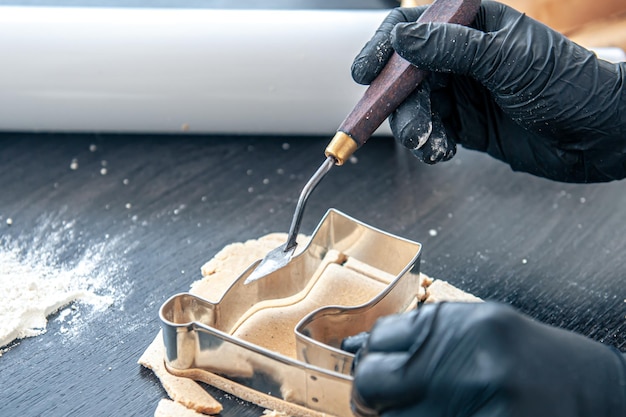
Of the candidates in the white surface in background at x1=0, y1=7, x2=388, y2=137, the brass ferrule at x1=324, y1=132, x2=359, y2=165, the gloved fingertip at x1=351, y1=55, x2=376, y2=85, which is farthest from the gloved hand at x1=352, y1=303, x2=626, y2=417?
the white surface in background at x1=0, y1=7, x2=388, y2=137

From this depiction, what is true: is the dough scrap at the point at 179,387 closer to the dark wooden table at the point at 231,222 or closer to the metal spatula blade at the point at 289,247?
the dark wooden table at the point at 231,222

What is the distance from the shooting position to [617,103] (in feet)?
4.00

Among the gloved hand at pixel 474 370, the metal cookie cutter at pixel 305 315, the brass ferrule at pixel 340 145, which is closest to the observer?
the gloved hand at pixel 474 370

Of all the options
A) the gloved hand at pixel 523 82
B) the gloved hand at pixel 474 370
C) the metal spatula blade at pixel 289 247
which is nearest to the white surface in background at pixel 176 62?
the gloved hand at pixel 523 82

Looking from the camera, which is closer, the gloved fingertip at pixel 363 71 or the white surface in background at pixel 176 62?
the gloved fingertip at pixel 363 71

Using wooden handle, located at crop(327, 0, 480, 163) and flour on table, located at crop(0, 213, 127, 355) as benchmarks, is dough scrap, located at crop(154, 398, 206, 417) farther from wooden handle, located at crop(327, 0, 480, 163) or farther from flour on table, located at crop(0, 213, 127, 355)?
wooden handle, located at crop(327, 0, 480, 163)

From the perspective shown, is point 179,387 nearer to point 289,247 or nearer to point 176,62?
point 289,247

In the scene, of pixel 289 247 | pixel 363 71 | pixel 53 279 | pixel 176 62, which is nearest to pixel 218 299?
pixel 289 247

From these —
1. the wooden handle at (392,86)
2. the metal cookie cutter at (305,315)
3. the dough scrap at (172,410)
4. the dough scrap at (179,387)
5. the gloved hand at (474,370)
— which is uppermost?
the wooden handle at (392,86)

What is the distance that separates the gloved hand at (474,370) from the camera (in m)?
0.83

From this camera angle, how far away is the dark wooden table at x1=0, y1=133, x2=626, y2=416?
1119 mm

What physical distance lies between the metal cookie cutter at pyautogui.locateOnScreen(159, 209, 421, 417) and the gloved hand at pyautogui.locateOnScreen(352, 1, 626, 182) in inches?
7.9

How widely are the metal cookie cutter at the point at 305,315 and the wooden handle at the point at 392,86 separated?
171 millimetres

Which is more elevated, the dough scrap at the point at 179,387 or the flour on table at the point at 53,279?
the flour on table at the point at 53,279
